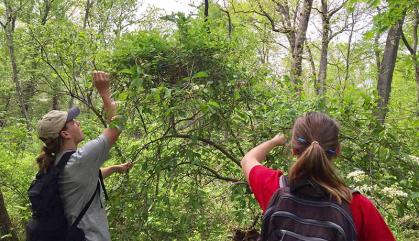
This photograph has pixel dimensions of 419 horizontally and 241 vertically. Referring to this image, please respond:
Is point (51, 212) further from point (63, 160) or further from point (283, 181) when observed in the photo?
point (283, 181)

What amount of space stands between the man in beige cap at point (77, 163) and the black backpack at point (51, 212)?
3 centimetres

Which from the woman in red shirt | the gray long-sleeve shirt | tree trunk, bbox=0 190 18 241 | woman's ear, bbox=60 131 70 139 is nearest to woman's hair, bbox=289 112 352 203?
the woman in red shirt

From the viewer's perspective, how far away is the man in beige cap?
250cm

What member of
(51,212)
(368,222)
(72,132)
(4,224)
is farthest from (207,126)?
(4,224)

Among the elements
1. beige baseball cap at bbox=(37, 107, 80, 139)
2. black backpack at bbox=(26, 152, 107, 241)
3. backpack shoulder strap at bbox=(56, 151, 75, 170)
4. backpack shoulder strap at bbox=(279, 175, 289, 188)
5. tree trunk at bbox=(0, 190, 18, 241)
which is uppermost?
beige baseball cap at bbox=(37, 107, 80, 139)

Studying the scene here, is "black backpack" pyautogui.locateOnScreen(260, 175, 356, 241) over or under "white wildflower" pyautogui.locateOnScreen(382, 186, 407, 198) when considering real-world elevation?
over

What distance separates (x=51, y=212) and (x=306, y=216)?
5.28 ft

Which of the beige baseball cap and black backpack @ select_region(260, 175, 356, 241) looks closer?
black backpack @ select_region(260, 175, 356, 241)

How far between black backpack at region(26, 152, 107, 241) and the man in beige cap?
0.03m

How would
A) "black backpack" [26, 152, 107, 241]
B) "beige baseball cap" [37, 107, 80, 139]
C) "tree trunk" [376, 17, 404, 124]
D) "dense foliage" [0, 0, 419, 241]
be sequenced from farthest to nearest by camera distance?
"tree trunk" [376, 17, 404, 124], "dense foliage" [0, 0, 419, 241], "beige baseball cap" [37, 107, 80, 139], "black backpack" [26, 152, 107, 241]

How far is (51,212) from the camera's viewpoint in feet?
8.21

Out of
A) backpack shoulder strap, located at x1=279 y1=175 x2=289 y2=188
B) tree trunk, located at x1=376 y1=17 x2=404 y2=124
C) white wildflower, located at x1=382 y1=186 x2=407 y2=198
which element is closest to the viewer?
backpack shoulder strap, located at x1=279 y1=175 x2=289 y2=188

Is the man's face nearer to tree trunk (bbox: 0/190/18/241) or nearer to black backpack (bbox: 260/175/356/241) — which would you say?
black backpack (bbox: 260/175/356/241)

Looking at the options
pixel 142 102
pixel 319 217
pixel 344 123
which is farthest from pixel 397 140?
pixel 142 102
